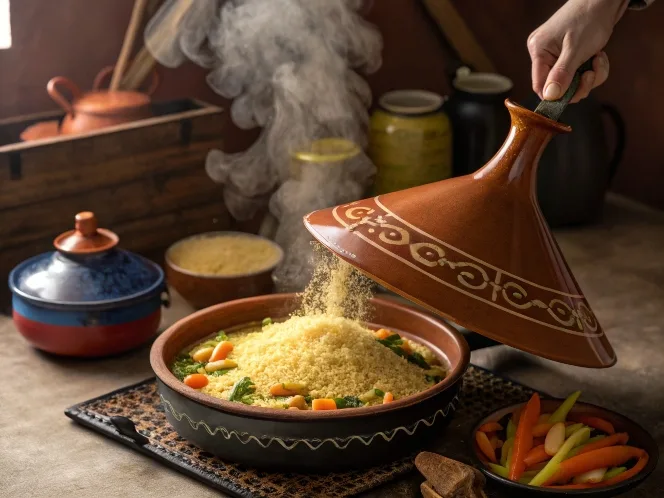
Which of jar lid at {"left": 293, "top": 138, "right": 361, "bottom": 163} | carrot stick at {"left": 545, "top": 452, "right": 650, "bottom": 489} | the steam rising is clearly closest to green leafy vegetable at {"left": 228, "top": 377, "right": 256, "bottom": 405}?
carrot stick at {"left": 545, "top": 452, "right": 650, "bottom": 489}

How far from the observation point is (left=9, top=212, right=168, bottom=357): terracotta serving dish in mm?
2312

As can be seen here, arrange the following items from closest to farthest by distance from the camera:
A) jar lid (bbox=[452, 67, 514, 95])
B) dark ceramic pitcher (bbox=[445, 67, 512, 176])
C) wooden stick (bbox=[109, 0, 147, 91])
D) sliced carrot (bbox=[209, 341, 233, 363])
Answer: sliced carrot (bbox=[209, 341, 233, 363]) → wooden stick (bbox=[109, 0, 147, 91]) → dark ceramic pitcher (bbox=[445, 67, 512, 176]) → jar lid (bbox=[452, 67, 514, 95])

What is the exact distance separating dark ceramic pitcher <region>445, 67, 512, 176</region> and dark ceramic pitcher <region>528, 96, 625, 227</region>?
118mm

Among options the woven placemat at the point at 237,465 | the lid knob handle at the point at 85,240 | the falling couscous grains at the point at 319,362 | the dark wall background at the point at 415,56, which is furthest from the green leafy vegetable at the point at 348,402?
the dark wall background at the point at 415,56

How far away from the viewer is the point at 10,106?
303 centimetres

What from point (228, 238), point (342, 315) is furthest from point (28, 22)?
point (342, 315)

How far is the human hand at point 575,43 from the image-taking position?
1865 mm

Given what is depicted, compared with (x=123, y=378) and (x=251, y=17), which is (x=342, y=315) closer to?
(x=123, y=378)

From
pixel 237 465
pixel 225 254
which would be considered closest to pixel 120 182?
pixel 225 254

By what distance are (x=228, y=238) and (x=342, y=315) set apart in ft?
2.62

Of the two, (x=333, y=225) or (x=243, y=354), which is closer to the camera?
(x=333, y=225)

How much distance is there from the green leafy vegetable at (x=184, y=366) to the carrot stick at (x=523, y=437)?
626 mm

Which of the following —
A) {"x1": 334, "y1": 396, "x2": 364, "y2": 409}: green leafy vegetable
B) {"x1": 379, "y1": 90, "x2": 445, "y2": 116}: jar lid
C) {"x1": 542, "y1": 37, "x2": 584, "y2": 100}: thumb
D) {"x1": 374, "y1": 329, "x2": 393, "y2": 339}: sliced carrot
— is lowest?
{"x1": 374, "y1": 329, "x2": 393, "y2": 339}: sliced carrot

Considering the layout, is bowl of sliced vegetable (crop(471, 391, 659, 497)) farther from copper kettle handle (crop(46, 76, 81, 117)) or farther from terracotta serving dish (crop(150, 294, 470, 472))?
copper kettle handle (crop(46, 76, 81, 117))
